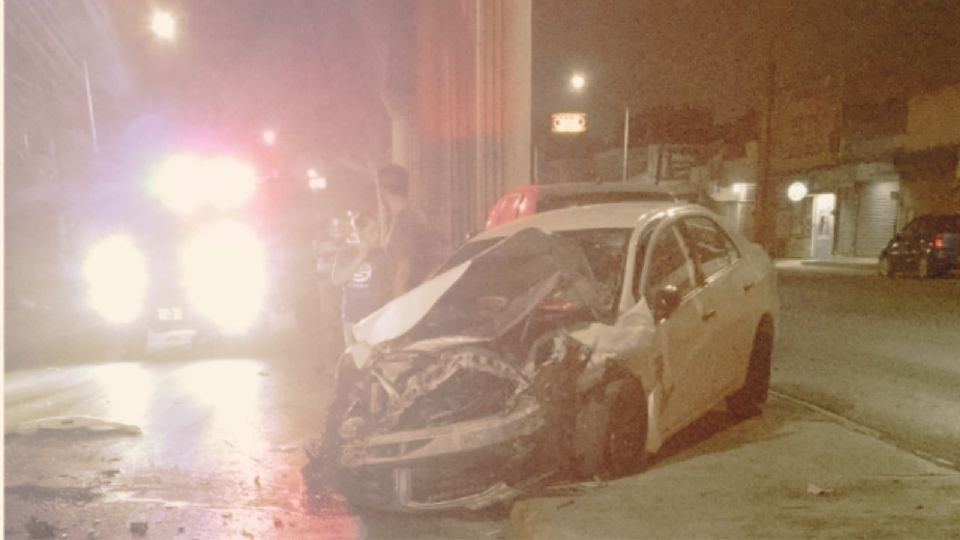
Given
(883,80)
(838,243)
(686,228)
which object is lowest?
(838,243)

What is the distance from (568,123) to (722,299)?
14644 mm

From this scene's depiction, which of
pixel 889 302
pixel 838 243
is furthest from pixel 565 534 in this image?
pixel 838 243

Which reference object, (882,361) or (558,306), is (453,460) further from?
(882,361)

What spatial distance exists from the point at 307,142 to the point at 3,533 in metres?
28.0

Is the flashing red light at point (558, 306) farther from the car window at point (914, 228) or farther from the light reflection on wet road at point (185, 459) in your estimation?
the car window at point (914, 228)

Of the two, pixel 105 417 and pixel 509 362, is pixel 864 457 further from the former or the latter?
pixel 105 417

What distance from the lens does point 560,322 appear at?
5.49m

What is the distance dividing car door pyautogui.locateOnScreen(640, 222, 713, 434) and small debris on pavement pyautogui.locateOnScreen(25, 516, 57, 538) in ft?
11.9

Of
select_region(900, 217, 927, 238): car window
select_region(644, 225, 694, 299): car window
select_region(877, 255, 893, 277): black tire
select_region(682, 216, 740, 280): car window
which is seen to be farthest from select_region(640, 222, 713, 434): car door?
select_region(877, 255, 893, 277): black tire

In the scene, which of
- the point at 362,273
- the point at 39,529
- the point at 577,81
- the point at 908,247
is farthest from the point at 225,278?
the point at 577,81

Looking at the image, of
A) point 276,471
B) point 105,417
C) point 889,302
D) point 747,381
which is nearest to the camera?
point 276,471

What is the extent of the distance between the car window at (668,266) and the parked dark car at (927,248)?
63.5 ft

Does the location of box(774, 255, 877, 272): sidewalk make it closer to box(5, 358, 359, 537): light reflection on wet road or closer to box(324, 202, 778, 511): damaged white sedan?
box(5, 358, 359, 537): light reflection on wet road

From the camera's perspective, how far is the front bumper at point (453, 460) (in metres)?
4.91
